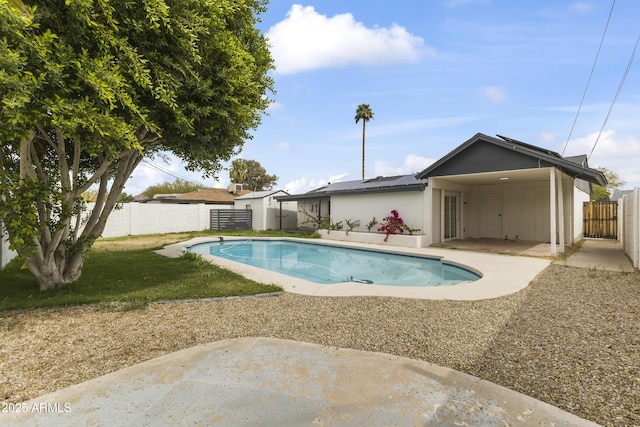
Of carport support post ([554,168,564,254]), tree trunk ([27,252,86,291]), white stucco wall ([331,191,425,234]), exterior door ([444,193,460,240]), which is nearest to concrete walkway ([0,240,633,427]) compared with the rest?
tree trunk ([27,252,86,291])

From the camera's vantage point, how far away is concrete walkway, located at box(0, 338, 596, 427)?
2236 mm

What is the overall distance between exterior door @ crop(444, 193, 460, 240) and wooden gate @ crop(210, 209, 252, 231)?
14264 mm

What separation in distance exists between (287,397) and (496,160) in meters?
11.3

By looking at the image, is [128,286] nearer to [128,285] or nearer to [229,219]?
[128,285]

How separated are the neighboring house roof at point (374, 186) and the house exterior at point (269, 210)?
39.3 inches

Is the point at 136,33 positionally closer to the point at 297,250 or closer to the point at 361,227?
the point at 297,250

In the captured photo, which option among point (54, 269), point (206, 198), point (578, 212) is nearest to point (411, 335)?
point (54, 269)

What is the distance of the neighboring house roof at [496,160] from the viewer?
9.89 metres

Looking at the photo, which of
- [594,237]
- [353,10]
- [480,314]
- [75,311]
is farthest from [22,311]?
[594,237]

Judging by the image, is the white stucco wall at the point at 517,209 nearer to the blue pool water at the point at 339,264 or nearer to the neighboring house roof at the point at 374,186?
the neighboring house roof at the point at 374,186

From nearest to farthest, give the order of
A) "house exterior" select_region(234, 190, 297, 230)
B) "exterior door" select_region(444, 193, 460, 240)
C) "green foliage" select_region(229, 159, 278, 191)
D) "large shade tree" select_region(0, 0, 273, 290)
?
"large shade tree" select_region(0, 0, 273, 290)
"exterior door" select_region(444, 193, 460, 240)
"house exterior" select_region(234, 190, 297, 230)
"green foliage" select_region(229, 159, 278, 191)

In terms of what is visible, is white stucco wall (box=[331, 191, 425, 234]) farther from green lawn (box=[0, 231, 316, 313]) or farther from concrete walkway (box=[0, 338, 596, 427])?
concrete walkway (box=[0, 338, 596, 427])

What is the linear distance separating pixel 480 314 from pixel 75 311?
6.33m

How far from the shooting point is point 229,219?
72.8 feet
